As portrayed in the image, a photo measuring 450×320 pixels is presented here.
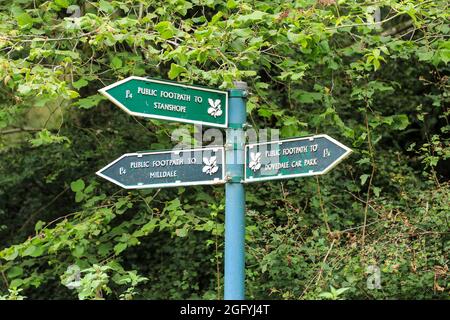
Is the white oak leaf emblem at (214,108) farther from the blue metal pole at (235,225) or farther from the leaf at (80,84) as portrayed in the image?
the leaf at (80,84)

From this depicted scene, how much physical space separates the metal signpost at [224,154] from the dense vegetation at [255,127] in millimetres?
567

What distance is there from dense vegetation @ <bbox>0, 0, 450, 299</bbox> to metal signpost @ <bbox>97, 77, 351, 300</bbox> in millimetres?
→ 567

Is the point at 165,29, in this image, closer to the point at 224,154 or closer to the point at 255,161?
Result: the point at 224,154

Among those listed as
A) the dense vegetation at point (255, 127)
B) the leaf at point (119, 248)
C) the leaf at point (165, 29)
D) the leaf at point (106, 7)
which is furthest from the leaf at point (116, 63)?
the leaf at point (119, 248)

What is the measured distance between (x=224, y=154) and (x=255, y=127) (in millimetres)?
2466

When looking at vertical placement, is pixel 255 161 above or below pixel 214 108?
below

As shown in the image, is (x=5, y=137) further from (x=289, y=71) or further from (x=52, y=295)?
(x=289, y=71)

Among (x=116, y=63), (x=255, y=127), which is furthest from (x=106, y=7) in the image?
(x=255, y=127)

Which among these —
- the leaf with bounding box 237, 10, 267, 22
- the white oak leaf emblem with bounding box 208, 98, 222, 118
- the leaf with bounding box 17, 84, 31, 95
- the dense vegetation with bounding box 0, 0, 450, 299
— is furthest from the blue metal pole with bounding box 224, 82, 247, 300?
the leaf with bounding box 17, 84, 31, 95

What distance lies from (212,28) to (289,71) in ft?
3.44

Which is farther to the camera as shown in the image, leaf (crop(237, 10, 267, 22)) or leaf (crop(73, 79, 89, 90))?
leaf (crop(73, 79, 89, 90))

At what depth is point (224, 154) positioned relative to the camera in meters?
4.16

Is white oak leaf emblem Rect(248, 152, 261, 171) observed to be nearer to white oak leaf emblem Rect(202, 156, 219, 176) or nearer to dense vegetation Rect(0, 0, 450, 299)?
white oak leaf emblem Rect(202, 156, 219, 176)

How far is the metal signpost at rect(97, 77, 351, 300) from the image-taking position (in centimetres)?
406
